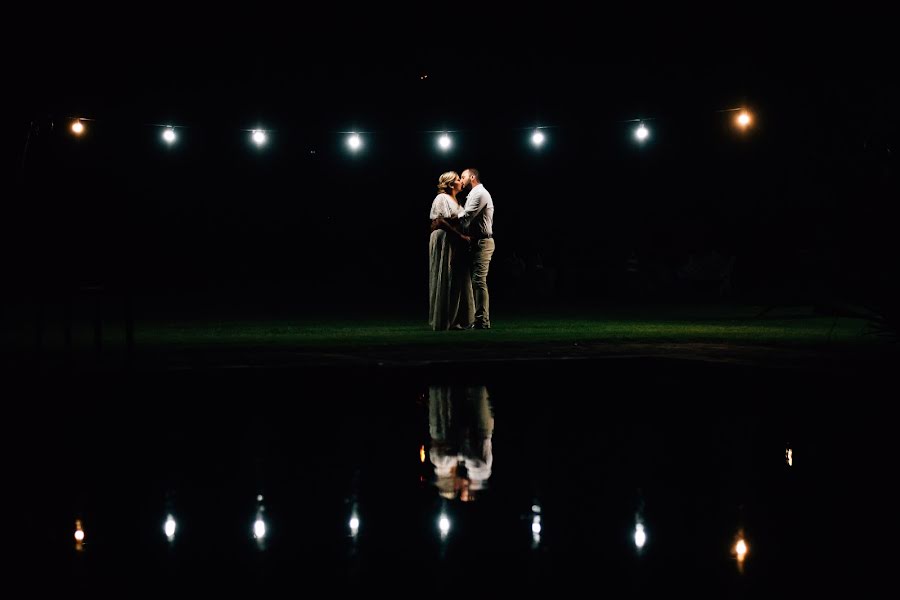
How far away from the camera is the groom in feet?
56.1

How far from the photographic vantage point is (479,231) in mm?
17234

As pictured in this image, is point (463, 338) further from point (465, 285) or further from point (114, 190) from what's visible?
point (114, 190)

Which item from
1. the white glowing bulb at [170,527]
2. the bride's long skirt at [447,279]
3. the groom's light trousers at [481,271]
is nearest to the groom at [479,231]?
the groom's light trousers at [481,271]

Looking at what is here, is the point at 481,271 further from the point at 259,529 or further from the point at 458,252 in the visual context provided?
the point at 259,529

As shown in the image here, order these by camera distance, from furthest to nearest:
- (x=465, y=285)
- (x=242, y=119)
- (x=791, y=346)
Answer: (x=242, y=119), (x=465, y=285), (x=791, y=346)

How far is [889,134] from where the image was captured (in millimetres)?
14297

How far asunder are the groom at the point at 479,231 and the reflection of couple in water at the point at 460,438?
22.5 feet

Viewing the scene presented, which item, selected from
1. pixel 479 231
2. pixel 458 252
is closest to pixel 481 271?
pixel 458 252

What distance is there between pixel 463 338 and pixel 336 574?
1097cm

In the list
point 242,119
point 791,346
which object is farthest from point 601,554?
point 242,119

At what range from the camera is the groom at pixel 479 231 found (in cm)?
1709

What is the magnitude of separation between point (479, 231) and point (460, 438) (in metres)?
9.66

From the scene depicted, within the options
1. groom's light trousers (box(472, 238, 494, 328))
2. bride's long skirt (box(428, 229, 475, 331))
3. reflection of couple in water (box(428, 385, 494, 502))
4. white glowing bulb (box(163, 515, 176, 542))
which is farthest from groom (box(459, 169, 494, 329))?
white glowing bulb (box(163, 515, 176, 542))

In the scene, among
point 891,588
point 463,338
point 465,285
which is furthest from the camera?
point 465,285
